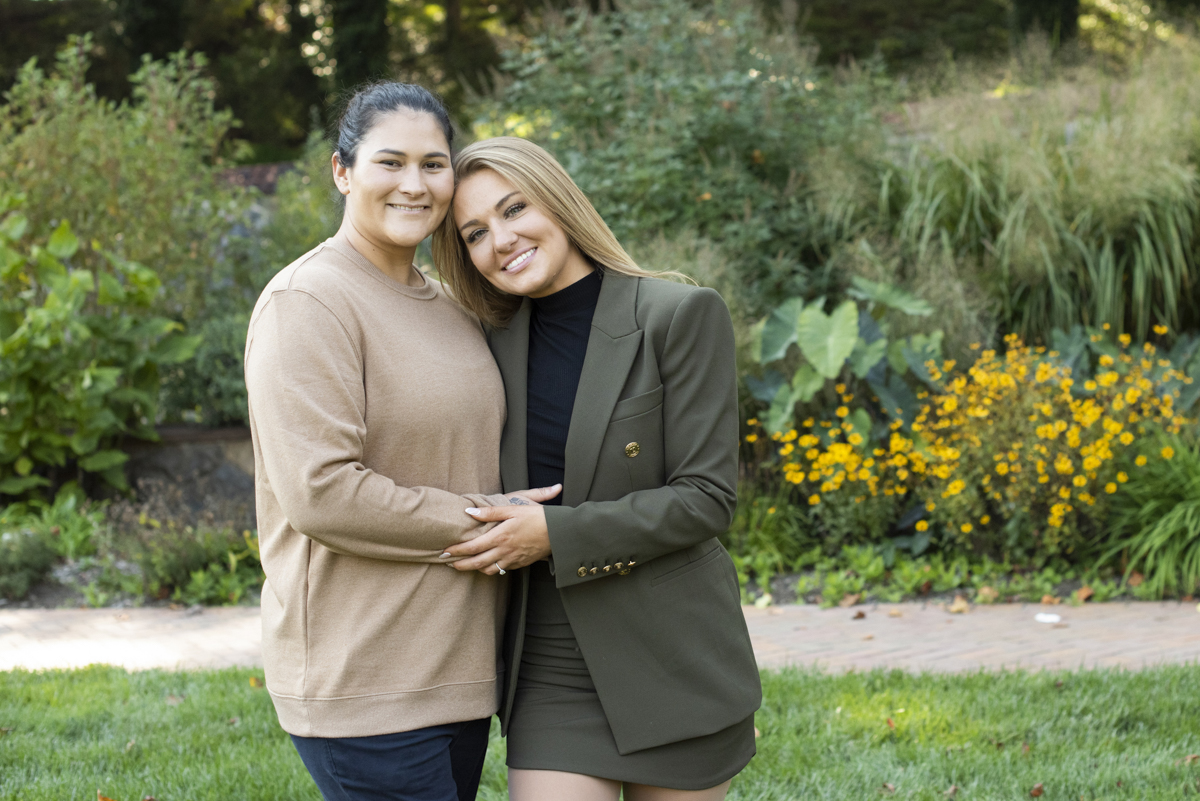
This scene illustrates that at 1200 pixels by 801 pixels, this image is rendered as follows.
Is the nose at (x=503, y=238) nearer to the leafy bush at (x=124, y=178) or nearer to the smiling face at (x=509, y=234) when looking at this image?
the smiling face at (x=509, y=234)

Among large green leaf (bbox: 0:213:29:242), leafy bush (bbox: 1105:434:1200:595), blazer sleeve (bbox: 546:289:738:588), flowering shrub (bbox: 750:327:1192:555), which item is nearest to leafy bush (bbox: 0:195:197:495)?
large green leaf (bbox: 0:213:29:242)

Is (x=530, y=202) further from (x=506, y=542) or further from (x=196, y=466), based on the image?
(x=196, y=466)

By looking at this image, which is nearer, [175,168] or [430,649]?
[430,649]

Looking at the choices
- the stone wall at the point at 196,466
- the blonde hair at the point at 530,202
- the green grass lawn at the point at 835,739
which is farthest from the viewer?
the stone wall at the point at 196,466

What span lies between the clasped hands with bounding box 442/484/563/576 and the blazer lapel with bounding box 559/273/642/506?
108 mm

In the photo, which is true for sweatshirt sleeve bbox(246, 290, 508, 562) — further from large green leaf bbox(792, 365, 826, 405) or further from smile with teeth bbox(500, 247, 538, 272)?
large green leaf bbox(792, 365, 826, 405)

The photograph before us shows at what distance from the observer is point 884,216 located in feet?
22.5

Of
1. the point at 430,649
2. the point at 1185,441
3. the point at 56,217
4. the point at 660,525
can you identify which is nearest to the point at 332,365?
the point at 430,649

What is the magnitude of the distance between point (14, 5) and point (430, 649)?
2214 centimetres

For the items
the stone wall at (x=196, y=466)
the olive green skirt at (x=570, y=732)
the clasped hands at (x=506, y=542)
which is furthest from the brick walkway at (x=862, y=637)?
the clasped hands at (x=506, y=542)

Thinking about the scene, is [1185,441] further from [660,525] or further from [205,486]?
[205,486]

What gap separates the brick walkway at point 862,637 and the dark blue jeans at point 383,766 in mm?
2443

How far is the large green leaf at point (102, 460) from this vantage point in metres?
6.49

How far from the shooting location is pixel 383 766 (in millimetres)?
1771
